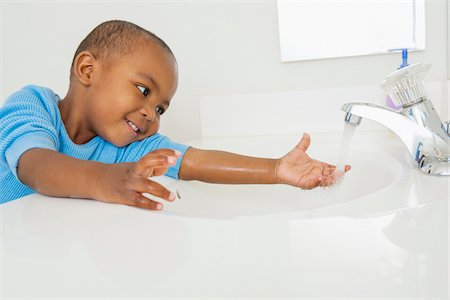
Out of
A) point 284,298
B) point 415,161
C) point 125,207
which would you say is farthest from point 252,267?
point 415,161

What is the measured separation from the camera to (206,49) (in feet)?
5.15

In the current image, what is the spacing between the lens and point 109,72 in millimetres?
1052

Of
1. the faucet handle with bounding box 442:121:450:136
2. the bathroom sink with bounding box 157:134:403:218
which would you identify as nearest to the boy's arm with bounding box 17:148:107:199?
the bathroom sink with bounding box 157:134:403:218

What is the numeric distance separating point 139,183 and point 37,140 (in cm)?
26

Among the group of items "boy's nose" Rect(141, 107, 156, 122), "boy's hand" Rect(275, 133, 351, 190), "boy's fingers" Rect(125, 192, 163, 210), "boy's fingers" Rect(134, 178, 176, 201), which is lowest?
"boy's hand" Rect(275, 133, 351, 190)

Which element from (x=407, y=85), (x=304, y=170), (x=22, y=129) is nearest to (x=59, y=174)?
(x=22, y=129)

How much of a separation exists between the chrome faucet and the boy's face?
397 millimetres

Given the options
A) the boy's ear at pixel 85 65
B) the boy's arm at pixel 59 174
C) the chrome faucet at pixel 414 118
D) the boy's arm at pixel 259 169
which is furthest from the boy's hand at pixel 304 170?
the boy's ear at pixel 85 65

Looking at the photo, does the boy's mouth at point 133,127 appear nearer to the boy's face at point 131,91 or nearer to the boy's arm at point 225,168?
the boy's face at point 131,91

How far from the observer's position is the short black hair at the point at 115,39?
3.45ft

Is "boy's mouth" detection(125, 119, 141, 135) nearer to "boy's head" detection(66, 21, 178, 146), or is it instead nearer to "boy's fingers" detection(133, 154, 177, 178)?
"boy's head" detection(66, 21, 178, 146)

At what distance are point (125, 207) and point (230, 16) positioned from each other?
98cm

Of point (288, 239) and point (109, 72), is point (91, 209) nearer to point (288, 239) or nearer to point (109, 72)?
point (288, 239)

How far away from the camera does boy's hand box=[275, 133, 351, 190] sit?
3.00 ft
